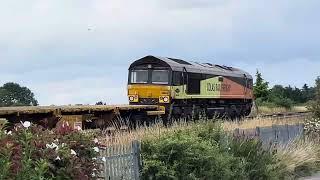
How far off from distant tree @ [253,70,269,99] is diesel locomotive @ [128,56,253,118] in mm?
39984

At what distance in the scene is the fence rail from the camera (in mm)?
9750

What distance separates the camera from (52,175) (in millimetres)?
6551

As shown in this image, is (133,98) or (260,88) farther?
(260,88)

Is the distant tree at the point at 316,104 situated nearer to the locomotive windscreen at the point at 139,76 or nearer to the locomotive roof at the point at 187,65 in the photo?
the locomotive roof at the point at 187,65

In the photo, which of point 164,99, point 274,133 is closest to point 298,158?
point 274,133

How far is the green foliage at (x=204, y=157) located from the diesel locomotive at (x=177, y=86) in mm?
17361

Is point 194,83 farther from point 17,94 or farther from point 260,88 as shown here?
point 260,88

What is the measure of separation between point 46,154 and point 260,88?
257 feet

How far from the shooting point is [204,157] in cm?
1120

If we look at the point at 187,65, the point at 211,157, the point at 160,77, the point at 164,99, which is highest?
the point at 187,65

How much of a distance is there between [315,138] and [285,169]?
19.3 ft

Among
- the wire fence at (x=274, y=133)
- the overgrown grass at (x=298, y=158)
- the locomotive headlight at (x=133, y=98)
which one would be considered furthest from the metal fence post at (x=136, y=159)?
the locomotive headlight at (x=133, y=98)

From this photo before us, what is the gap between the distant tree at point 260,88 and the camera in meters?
82.0

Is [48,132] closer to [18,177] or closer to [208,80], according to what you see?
[18,177]
